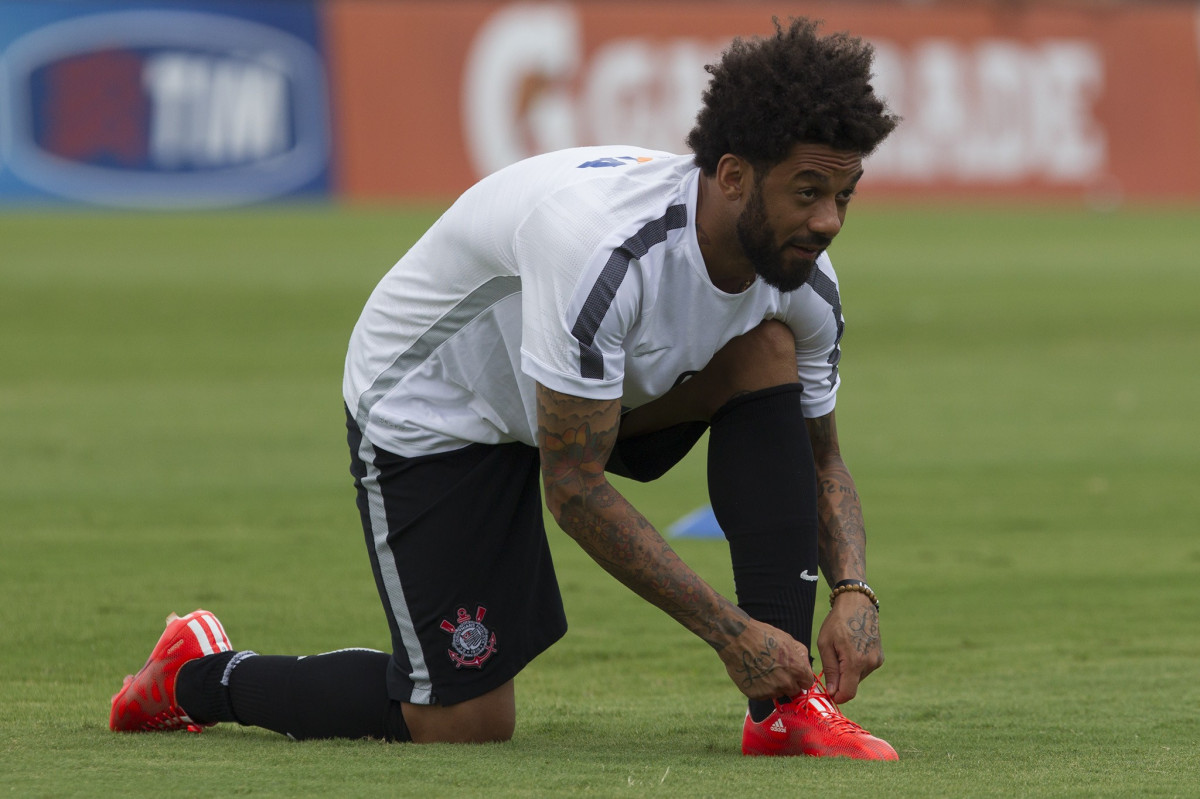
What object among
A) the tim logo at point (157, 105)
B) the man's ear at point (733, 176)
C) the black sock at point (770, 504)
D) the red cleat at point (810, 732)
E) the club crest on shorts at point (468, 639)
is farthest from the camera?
the tim logo at point (157, 105)

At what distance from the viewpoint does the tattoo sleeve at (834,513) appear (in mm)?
3998

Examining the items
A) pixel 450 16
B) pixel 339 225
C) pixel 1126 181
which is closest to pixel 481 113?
pixel 450 16

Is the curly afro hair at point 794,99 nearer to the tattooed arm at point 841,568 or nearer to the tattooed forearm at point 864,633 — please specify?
the tattooed arm at point 841,568

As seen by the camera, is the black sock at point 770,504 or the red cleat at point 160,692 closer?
the black sock at point 770,504

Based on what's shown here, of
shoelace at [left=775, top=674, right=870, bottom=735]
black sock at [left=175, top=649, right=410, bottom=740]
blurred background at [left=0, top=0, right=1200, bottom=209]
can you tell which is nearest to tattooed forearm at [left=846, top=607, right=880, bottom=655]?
shoelace at [left=775, top=674, right=870, bottom=735]

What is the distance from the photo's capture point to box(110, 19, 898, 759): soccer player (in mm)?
3480

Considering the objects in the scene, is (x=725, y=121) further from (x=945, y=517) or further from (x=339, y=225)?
(x=339, y=225)

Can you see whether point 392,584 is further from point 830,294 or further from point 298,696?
point 830,294

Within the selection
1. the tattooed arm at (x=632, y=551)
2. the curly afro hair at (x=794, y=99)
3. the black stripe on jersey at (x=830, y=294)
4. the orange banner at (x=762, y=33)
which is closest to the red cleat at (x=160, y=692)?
the tattooed arm at (x=632, y=551)

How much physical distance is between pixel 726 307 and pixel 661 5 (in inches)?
918

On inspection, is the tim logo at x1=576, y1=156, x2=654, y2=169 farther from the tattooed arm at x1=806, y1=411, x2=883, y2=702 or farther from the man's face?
the tattooed arm at x1=806, y1=411, x2=883, y2=702

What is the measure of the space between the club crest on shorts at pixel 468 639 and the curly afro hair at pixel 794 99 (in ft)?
3.89

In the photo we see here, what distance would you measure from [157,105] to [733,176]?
20412 mm

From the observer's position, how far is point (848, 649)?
12.2ft
